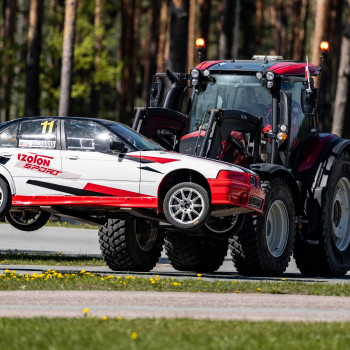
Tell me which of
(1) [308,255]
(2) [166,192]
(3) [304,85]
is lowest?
(1) [308,255]

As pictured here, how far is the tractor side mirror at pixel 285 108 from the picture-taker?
1545cm

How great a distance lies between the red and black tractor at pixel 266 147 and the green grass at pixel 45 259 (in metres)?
1.62

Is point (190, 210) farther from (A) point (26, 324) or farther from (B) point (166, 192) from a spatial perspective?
(A) point (26, 324)

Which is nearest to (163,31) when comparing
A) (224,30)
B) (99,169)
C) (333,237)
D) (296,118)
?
(224,30)

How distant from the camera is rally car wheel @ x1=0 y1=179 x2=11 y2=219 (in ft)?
45.3

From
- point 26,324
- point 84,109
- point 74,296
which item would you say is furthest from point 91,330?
point 84,109

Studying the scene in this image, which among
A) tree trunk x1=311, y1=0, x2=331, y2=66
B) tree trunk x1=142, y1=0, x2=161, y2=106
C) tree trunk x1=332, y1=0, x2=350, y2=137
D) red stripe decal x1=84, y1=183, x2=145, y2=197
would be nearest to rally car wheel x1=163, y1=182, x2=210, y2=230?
red stripe decal x1=84, y1=183, x2=145, y2=197

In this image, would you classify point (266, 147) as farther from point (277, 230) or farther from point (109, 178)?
point (109, 178)

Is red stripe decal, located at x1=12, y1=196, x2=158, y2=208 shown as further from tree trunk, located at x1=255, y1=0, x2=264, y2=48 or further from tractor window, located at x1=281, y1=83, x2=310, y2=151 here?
tree trunk, located at x1=255, y1=0, x2=264, y2=48

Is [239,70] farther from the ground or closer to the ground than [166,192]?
farther from the ground

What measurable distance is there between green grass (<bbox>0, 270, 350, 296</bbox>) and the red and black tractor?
5.92ft

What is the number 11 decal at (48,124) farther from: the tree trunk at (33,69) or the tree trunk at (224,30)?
the tree trunk at (224,30)

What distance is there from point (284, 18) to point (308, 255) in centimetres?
4556

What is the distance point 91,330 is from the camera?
27.2 feet
